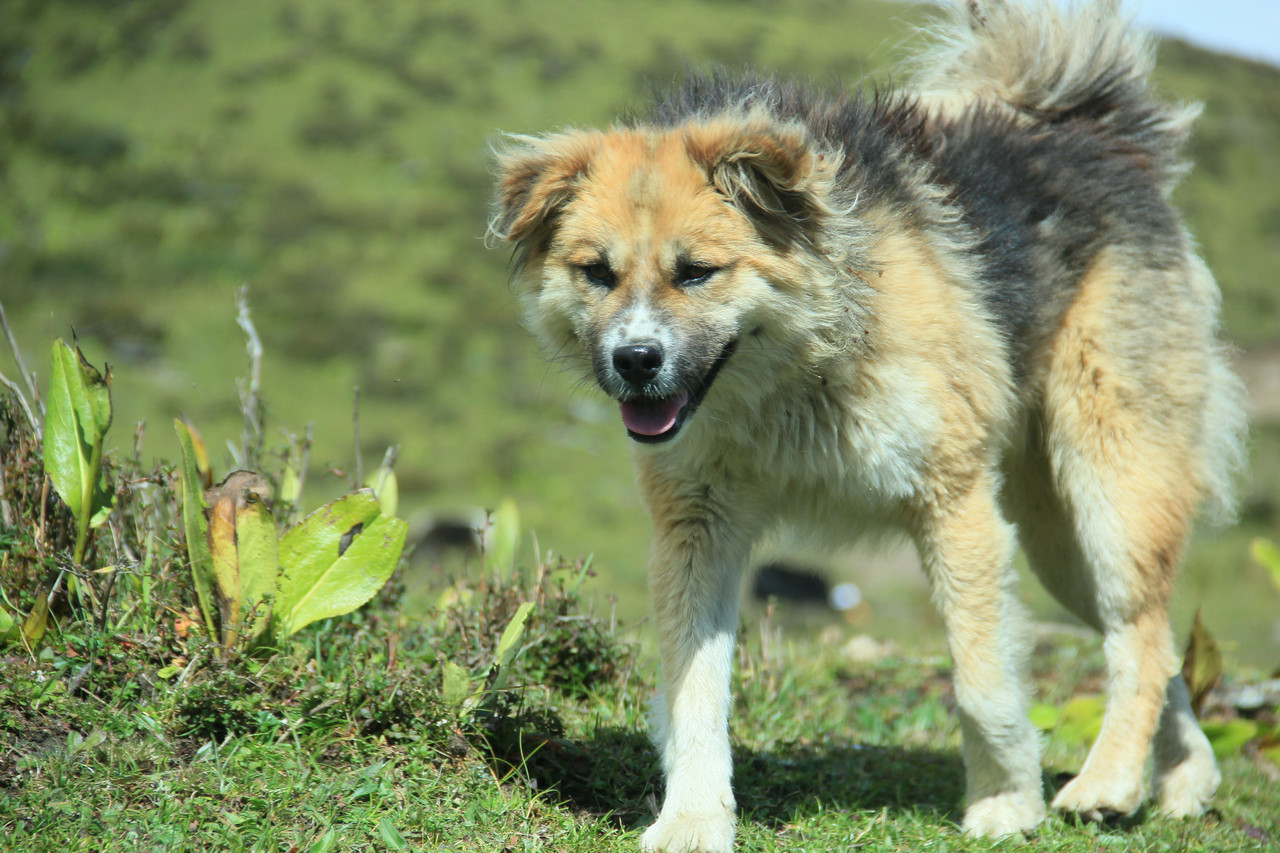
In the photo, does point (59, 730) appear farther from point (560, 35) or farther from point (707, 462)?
point (560, 35)

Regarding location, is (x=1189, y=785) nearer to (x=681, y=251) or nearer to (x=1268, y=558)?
(x=1268, y=558)

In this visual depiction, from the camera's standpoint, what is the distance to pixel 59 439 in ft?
10.8

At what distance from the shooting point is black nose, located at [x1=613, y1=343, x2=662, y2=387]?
3.16 m

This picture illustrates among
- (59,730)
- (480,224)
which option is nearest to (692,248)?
(59,730)

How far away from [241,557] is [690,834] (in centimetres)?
168

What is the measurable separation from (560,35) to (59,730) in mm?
23143

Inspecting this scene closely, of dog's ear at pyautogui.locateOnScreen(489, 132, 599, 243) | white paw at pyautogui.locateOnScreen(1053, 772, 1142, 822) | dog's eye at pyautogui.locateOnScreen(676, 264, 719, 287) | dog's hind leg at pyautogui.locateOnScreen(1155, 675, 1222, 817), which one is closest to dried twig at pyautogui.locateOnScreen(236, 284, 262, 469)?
dog's ear at pyautogui.locateOnScreen(489, 132, 599, 243)

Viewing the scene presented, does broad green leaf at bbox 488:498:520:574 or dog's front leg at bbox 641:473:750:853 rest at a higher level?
dog's front leg at bbox 641:473:750:853

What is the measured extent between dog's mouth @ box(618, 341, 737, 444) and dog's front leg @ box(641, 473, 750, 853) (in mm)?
396

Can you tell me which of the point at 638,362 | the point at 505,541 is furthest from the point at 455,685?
the point at 505,541

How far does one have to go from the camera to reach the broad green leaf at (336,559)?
3.45 metres

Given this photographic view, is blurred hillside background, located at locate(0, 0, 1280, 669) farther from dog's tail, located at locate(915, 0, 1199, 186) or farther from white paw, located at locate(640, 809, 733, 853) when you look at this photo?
white paw, located at locate(640, 809, 733, 853)

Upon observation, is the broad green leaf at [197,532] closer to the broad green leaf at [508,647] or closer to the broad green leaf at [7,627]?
the broad green leaf at [7,627]

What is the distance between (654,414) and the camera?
132 inches
